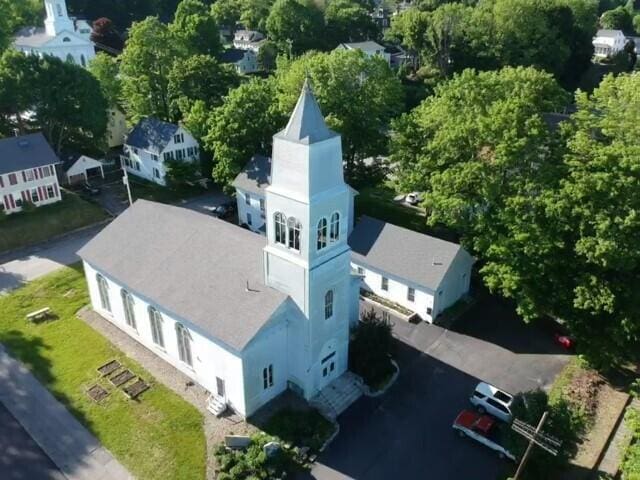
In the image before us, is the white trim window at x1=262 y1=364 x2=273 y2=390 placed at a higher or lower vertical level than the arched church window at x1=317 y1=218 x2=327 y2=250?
lower

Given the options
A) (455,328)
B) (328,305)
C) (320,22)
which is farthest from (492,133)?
(320,22)

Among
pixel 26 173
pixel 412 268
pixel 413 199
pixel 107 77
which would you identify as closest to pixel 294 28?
pixel 107 77

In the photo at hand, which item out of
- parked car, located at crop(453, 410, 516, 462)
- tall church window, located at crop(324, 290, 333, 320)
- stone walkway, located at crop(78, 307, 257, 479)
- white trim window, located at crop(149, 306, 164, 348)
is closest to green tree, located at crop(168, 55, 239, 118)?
stone walkway, located at crop(78, 307, 257, 479)

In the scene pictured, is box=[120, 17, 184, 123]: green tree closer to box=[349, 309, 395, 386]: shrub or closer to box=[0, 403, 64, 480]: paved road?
box=[0, 403, 64, 480]: paved road

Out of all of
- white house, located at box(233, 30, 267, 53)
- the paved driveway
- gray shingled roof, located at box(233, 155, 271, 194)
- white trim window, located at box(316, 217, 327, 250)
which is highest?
white house, located at box(233, 30, 267, 53)

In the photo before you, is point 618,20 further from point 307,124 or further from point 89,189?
point 307,124

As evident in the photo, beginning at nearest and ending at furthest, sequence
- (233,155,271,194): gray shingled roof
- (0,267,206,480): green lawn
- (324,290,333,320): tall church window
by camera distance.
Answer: (0,267,206,480): green lawn → (324,290,333,320): tall church window → (233,155,271,194): gray shingled roof
